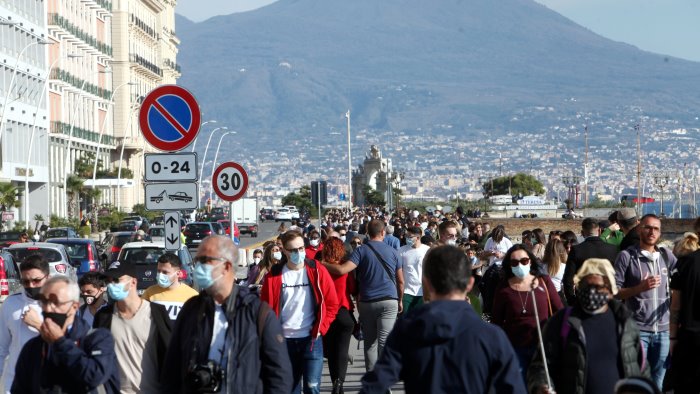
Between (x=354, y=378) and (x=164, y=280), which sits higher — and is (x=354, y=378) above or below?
below

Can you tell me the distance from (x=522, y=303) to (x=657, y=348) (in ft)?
4.91

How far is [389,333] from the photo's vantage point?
892 centimetres

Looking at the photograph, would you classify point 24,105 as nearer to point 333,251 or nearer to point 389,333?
point 333,251

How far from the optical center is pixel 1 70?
226 feet

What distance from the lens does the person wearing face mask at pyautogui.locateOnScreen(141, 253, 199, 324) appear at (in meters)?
10.1

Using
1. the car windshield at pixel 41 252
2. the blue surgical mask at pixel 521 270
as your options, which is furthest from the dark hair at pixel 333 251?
the car windshield at pixel 41 252

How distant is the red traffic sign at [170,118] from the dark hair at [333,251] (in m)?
1.66

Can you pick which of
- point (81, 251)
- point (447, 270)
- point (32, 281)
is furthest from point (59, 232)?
point (447, 270)

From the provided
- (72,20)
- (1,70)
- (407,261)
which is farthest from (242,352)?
(72,20)

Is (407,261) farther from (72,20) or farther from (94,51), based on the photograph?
(94,51)

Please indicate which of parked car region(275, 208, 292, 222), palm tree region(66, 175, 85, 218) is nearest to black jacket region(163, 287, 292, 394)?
palm tree region(66, 175, 85, 218)

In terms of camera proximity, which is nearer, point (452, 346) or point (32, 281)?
point (452, 346)

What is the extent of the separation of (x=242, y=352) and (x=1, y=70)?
63.9m

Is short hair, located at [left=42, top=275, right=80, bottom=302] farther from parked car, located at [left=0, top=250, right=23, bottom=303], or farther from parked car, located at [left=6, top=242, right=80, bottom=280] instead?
parked car, located at [left=6, top=242, right=80, bottom=280]
